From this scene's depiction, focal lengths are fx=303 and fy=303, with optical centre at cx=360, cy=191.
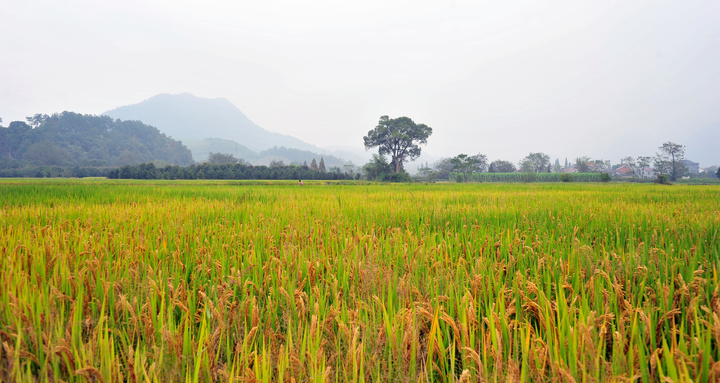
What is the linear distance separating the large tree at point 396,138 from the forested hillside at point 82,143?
68.9 m

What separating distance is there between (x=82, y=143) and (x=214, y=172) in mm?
106824

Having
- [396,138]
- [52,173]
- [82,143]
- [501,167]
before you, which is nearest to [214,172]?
[396,138]

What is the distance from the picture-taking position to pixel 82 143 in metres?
113

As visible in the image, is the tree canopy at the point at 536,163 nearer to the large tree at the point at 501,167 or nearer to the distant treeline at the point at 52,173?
the large tree at the point at 501,167

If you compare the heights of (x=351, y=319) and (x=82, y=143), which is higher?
(x=82, y=143)

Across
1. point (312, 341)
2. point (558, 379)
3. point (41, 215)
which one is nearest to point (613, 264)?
point (558, 379)

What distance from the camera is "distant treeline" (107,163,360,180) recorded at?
147ft

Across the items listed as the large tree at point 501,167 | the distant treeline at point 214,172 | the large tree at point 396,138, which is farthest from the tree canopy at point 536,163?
the distant treeline at point 214,172

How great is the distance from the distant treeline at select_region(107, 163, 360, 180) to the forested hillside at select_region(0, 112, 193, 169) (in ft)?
154

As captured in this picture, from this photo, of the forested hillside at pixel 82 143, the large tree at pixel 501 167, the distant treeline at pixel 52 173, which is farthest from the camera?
the forested hillside at pixel 82 143

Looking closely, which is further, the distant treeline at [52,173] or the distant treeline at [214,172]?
the distant treeline at [52,173]

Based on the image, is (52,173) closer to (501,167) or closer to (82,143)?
(82,143)

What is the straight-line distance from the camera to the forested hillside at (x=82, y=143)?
9069 centimetres

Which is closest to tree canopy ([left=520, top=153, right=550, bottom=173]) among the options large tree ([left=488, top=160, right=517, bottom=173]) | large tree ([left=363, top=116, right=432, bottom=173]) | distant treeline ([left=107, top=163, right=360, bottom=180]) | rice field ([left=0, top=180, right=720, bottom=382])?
large tree ([left=488, top=160, right=517, bottom=173])
